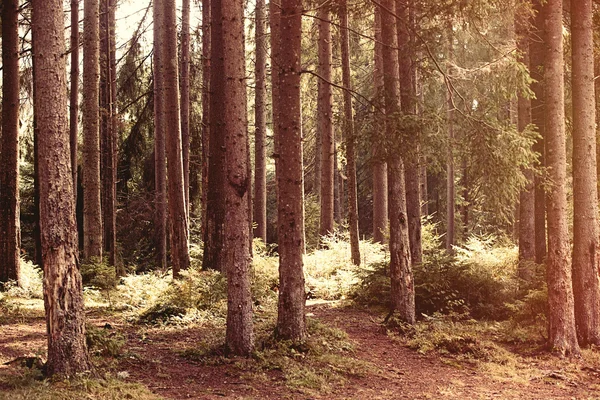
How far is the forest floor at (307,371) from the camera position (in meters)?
7.05

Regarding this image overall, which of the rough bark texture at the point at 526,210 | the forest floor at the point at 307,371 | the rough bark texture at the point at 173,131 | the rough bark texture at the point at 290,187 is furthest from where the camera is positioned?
the rough bark texture at the point at 173,131

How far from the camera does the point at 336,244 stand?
67.8 feet

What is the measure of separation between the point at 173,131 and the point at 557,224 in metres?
8.85

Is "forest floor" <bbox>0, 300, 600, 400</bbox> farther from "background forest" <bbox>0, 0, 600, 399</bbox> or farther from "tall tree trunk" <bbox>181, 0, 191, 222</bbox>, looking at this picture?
"tall tree trunk" <bbox>181, 0, 191, 222</bbox>

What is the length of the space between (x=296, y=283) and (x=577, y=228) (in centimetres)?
529

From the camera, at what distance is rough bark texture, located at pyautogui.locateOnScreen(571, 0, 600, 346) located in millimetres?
10562

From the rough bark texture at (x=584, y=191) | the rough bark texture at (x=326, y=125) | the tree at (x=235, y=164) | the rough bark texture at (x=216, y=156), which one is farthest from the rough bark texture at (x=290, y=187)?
the rough bark texture at (x=326, y=125)

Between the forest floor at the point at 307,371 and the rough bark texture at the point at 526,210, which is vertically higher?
the rough bark texture at the point at 526,210

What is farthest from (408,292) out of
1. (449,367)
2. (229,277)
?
(229,277)

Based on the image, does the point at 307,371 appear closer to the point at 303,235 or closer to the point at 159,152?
the point at 303,235

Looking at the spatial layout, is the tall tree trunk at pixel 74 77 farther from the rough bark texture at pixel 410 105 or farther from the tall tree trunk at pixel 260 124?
the rough bark texture at pixel 410 105

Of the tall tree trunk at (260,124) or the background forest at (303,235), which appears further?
the tall tree trunk at (260,124)

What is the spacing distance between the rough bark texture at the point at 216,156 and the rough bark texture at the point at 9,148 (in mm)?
4118

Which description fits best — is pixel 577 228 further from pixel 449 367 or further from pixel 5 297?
pixel 5 297
